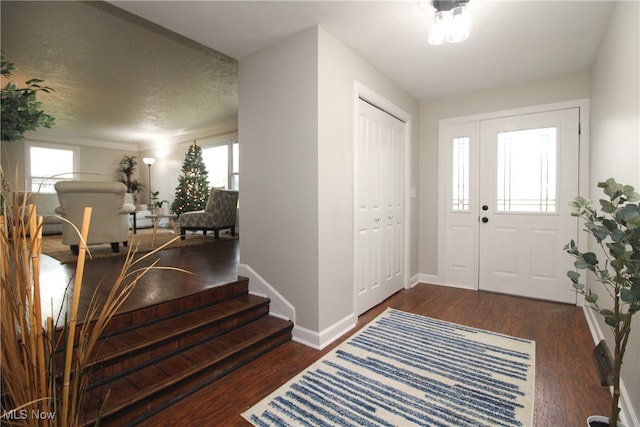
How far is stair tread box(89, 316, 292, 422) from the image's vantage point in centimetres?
A: 164

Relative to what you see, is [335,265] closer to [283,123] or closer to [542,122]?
[283,123]

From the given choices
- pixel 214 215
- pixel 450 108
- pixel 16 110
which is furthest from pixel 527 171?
pixel 214 215

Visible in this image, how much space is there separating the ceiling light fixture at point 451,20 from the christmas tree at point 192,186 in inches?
241

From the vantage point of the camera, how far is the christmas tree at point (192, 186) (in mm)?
7039

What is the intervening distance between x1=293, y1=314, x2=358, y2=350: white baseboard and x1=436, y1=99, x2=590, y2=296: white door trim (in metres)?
2.05

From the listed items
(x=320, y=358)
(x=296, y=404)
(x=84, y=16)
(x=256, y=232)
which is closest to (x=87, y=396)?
(x=296, y=404)

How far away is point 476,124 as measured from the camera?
3.81 metres

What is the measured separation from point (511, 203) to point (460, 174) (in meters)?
0.68

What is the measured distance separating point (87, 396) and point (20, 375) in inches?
37.2

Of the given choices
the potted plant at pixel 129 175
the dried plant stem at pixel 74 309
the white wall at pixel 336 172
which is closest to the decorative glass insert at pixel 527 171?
the white wall at pixel 336 172

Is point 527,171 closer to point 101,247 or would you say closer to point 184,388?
point 184,388

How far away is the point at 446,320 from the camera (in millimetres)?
2912

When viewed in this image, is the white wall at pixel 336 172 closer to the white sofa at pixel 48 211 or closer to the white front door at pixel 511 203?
the white front door at pixel 511 203

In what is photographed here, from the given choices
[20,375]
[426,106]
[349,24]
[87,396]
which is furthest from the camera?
[426,106]
